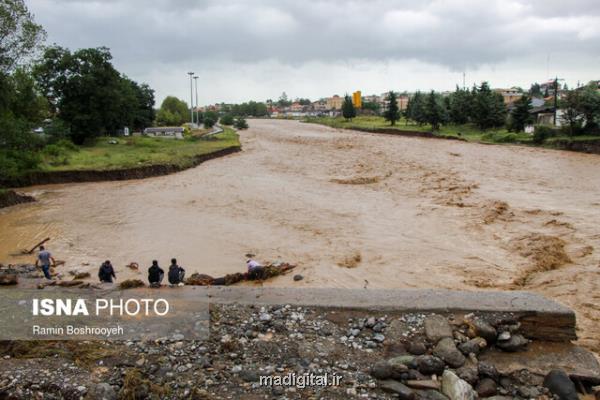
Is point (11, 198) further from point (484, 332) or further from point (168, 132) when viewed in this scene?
point (168, 132)

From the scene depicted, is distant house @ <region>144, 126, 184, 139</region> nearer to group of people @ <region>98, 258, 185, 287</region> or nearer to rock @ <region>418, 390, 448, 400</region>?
group of people @ <region>98, 258, 185, 287</region>

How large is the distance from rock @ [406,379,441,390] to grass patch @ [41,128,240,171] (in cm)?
2971

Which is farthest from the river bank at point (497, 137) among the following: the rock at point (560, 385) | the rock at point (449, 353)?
the rock at point (449, 353)

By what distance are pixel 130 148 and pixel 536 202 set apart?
1419 inches

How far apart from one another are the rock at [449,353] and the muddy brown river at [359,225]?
3145 millimetres

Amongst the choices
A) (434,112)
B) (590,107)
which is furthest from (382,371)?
(434,112)

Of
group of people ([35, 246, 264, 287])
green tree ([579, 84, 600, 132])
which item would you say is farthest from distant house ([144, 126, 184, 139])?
group of people ([35, 246, 264, 287])

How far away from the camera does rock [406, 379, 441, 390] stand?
19.0ft

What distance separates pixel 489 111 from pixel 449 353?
55272 mm

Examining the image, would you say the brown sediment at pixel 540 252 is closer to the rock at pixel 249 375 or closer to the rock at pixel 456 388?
the rock at pixel 456 388

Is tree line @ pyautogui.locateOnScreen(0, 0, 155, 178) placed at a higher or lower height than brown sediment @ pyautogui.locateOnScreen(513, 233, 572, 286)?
higher

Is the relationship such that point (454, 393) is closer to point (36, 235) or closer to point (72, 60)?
point (36, 235)

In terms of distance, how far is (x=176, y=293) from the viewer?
8641 millimetres

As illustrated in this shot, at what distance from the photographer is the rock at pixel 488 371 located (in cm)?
600
